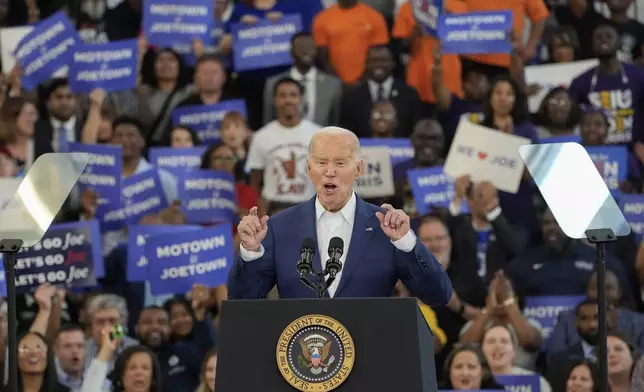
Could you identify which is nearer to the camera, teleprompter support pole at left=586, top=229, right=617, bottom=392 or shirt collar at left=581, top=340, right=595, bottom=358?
teleprompter support pole at left=586, top=229, right=617, bottom=392

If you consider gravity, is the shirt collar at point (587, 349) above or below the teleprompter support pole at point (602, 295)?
below

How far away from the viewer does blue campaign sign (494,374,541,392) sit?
7.68m

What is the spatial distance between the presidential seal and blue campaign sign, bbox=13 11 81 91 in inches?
242

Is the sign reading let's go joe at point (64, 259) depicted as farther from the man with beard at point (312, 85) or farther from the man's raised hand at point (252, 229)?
the man's raised hand at point (252, 229)

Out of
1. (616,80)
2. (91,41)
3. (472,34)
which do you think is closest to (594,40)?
(616,80)

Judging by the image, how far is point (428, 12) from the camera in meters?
9.89

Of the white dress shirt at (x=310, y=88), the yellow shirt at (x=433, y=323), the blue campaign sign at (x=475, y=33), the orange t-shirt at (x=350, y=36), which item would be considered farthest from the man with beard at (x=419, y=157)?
the yellow shirt at (x=433, y=323)

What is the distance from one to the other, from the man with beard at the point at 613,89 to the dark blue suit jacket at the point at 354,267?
537 centimetres

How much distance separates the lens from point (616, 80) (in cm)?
988

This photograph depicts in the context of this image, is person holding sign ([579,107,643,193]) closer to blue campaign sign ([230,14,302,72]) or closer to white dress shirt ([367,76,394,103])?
white dress shirt ([367,76,394,103])

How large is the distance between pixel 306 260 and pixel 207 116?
569cm

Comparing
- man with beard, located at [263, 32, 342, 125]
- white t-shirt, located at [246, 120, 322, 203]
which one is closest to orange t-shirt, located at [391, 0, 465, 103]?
man with beard, located at [263, 32, 342, 125]

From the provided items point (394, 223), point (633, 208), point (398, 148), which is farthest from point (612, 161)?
point (394, 223)

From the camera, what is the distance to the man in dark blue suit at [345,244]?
4.47 meters
